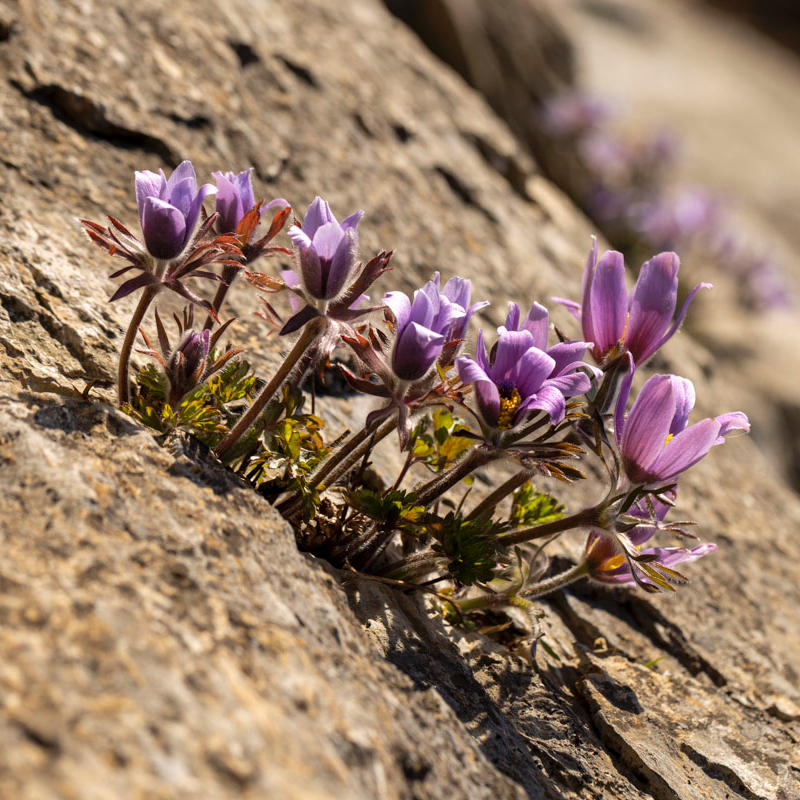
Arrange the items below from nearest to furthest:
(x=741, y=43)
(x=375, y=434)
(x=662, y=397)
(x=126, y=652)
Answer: (x=126, y=652)
(x=662, y=397)
(x=375, y=434)
(x=741, y=43)

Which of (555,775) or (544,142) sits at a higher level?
(544,142)

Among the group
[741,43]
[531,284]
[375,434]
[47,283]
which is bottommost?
[47,283]

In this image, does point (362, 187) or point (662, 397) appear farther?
point (362, 187)

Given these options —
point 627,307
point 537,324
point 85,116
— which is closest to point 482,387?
point 537,324

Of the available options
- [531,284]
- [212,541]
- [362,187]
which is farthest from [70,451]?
[531,284]

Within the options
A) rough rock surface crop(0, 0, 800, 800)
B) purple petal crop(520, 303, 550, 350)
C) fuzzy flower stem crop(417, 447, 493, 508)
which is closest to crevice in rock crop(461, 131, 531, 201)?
rough rock surface crop(0, 0, 800, 800)

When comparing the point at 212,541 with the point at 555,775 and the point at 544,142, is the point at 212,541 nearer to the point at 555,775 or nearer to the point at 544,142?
the point at 555,775
